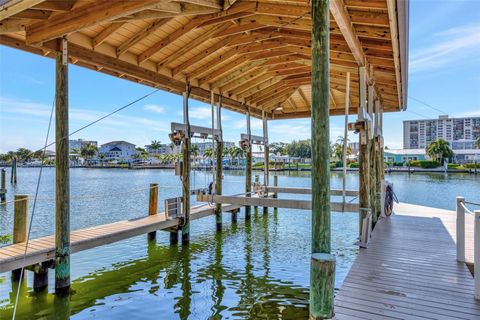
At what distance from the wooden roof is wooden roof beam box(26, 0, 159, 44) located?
0.01 metres

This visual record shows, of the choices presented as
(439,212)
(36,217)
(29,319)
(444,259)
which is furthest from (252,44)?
(36,217)

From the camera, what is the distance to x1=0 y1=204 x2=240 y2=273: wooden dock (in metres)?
4.68

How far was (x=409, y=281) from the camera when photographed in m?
3.90

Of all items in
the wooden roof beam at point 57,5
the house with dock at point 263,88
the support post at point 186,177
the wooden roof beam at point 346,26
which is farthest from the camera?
the support post at point 186,177

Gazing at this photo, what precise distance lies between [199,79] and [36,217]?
324 inches

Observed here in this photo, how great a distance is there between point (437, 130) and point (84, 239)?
104562 mm

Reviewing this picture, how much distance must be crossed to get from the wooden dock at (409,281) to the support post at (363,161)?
24.0 inches

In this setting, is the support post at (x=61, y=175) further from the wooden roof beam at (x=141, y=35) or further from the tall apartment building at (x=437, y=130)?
the tall apartment building at (x=437, y=130)

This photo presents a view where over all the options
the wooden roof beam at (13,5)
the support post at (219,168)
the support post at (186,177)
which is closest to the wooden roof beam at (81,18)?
the wooden roof beam at (13,5)

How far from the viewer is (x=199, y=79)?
8.36 meters

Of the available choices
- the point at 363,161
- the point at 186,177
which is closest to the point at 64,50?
the point at 186,177

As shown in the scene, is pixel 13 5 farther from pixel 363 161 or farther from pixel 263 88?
pixel 263 88

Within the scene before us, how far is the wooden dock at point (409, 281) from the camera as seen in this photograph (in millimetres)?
3078

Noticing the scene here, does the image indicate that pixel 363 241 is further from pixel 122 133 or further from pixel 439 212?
pixel 122 133
